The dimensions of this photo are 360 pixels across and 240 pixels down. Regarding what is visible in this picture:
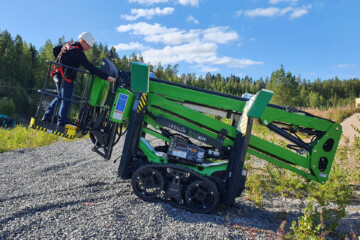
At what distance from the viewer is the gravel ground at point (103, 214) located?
3.37m

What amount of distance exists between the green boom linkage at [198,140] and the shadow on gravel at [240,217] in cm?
19

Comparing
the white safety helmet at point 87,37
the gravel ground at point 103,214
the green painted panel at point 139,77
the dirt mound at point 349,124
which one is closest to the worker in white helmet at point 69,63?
the white safety helmet at point 87,37

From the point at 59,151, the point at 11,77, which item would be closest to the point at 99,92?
the point at 59,151

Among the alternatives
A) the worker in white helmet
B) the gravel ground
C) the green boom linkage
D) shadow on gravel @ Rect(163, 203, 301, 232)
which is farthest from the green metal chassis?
the worker in white helmet

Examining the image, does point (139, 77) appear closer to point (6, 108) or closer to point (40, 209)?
point (40, 209)

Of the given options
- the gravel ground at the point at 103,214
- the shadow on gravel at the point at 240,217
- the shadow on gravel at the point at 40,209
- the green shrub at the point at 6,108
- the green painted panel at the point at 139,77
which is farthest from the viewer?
the green shrub at the point at 6,108

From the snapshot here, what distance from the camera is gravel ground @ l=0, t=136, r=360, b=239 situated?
11.1ft

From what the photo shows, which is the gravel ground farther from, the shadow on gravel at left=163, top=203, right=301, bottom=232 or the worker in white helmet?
the worker in white helmet

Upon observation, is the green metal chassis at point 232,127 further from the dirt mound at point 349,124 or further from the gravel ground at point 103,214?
the dirt mound at point 349,124

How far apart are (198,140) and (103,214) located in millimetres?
1891

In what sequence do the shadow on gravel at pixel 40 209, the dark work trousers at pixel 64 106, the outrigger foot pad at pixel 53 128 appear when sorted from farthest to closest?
the dark work trousers at pixel 64 106, the outrigger foot pad at pixel 53 128, the shadow on gravel at pixel 40 209

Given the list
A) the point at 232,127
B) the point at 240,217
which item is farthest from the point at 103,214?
the point at 232,127

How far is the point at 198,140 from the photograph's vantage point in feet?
15.0

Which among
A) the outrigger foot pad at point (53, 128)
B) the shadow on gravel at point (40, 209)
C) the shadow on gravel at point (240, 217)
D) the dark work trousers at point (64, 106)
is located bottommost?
the shadow on gravel at point (40, 209)
